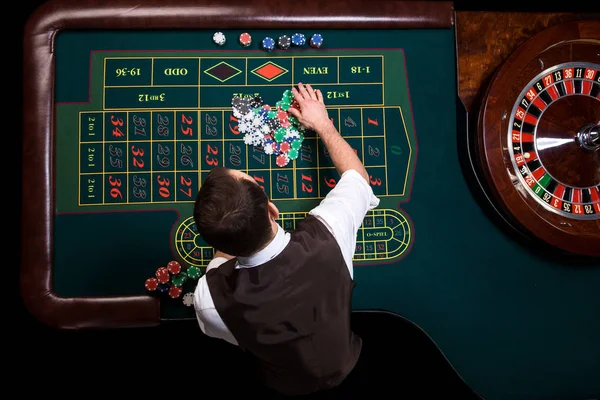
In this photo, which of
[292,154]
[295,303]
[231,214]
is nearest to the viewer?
[231,214]

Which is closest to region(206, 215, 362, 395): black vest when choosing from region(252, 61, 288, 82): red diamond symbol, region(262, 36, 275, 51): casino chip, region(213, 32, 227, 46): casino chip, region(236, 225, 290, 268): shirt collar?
region(236, 225, 290, 268): shirt collar

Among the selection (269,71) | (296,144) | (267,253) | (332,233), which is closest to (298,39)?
A: (269,71)

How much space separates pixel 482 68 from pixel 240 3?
4.35 feet

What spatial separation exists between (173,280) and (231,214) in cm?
77

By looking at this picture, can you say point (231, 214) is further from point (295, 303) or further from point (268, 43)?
point (268, 43)

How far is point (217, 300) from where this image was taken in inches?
57.2

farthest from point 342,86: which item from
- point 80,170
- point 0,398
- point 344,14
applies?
point 0,398

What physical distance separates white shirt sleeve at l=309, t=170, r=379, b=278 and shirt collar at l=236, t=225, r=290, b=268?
0.70 feet

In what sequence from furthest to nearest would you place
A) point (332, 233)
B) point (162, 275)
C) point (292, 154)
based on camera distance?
point (292, 154) → point (162, 275) → point (332, 233)

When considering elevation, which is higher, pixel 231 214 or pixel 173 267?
pixel 231 214

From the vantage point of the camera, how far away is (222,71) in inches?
77.8

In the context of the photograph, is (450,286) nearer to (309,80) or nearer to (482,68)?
(482,68)

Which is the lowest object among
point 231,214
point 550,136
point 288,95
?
point 231,214

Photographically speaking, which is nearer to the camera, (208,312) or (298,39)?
(208,312)
